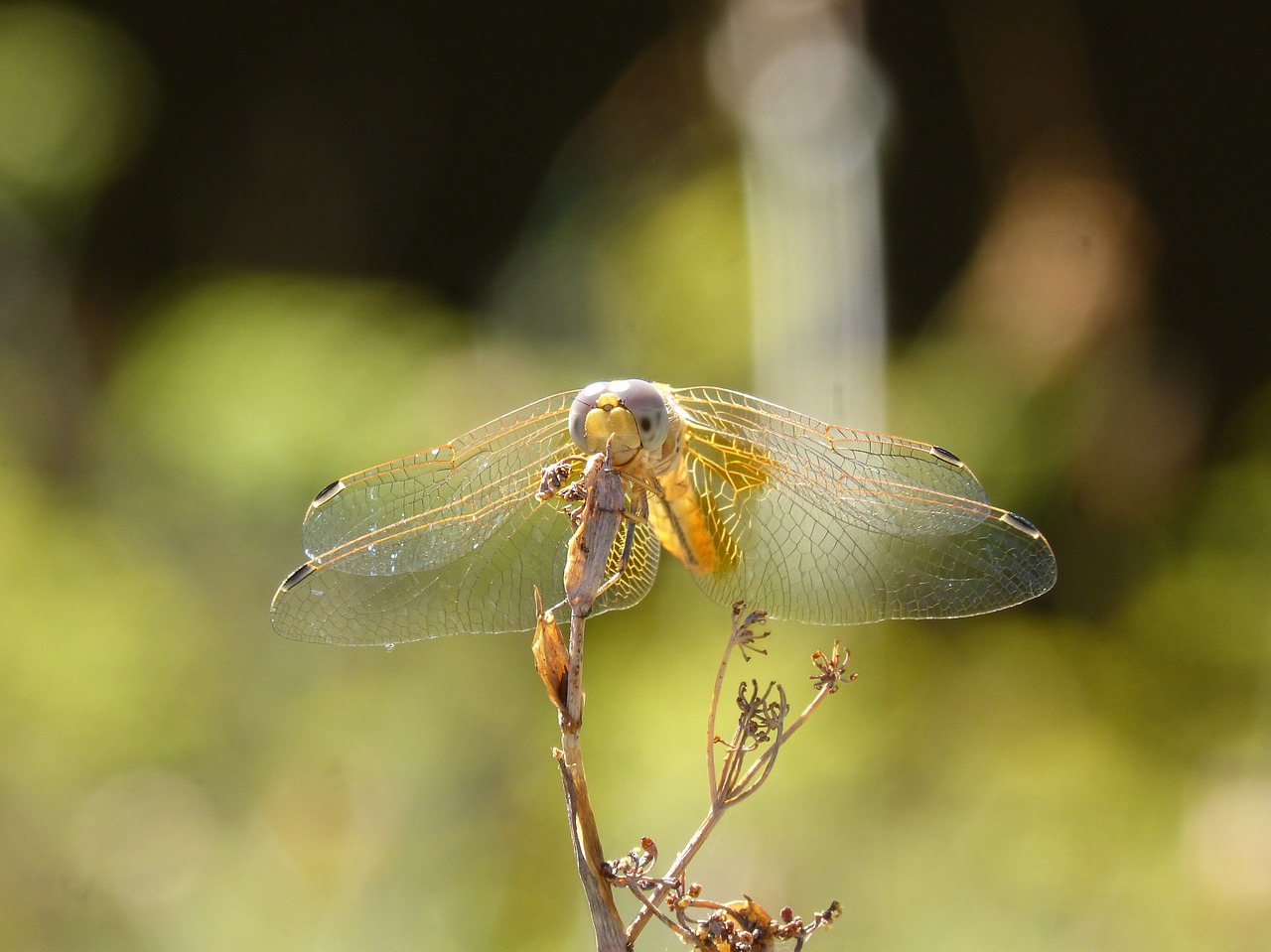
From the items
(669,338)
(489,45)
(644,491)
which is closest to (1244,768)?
(669,338)

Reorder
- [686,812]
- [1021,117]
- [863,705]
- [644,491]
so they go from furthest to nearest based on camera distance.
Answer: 1. [1021,117]
2. [863,705]
3. [686,812]
4. [644,491]

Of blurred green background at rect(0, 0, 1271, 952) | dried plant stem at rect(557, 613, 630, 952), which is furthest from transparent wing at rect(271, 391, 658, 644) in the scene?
blurred green background at rect(0, 0, 1271, 952)

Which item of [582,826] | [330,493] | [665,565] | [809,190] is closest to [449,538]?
[330,493]

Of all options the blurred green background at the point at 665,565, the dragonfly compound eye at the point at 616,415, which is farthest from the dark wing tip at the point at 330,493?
the blurred green background at the point at 665,565

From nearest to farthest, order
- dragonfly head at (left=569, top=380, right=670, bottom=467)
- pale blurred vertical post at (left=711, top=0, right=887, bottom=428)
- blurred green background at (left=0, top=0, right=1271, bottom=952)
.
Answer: dragonfly head at (left=569, top=380, right=670, bottom=467)
blurred green background at (left=0, top=0, right=1271, bottom=952)
pale blurred vertical post at (left=711, top=0, right=887, bottom=428)

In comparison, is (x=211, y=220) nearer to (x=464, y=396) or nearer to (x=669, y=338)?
(x=464, y=396)

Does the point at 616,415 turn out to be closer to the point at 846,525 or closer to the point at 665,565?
the point at 846,525

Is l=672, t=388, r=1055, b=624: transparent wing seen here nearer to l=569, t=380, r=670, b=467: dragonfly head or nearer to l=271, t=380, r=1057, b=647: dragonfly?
l=271, t=380, r=1057, b=647: dragonfly
